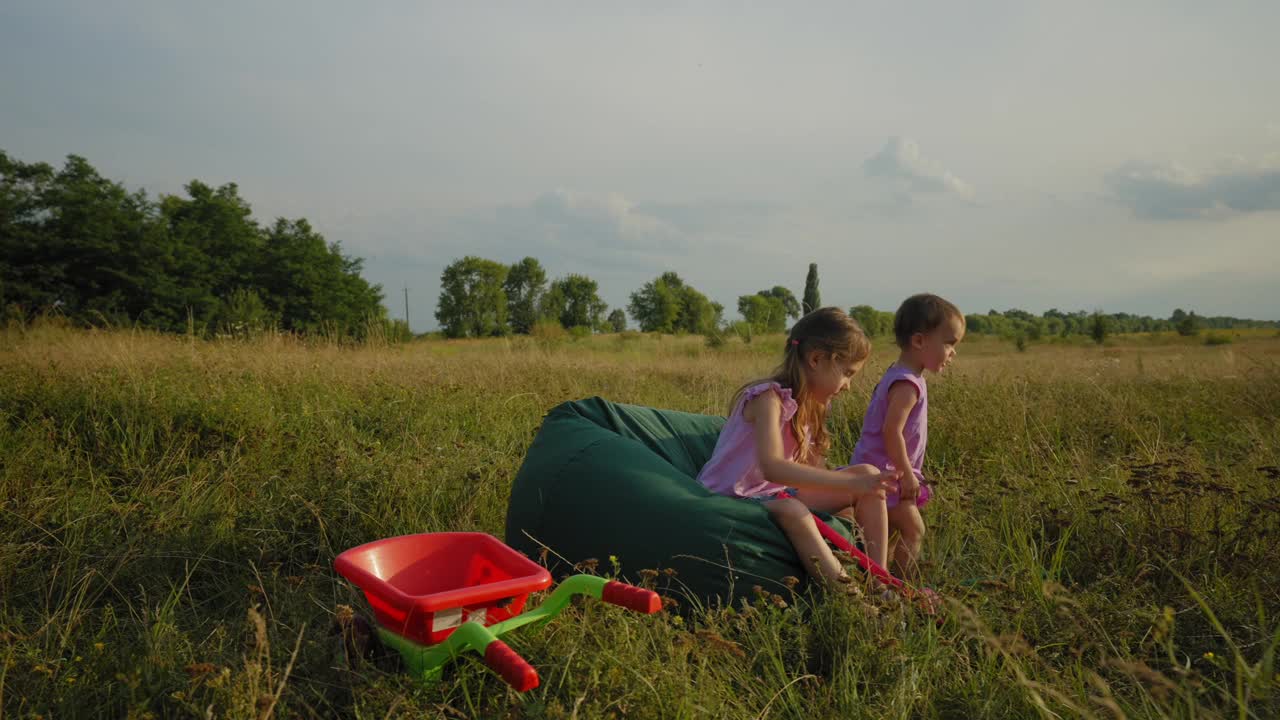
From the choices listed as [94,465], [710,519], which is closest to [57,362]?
[94,465]

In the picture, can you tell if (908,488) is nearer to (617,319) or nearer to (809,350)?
(809,350)

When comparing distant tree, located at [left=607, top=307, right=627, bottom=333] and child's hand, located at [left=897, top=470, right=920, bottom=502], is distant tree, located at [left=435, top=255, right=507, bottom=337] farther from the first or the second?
child's hand, located at [left=897, top=470, right=920, bottom=502]

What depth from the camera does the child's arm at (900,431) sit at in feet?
10.1

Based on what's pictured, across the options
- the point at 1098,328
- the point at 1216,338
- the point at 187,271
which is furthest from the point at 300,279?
the point at 1216,338

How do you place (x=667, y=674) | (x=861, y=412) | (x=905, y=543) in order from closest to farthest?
(x=667, y=674)
(x=905, y=543)
(x=861, y=412)

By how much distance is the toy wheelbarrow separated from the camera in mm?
1722

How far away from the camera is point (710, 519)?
8.01 feet

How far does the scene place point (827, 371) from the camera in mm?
3031

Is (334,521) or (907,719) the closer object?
(907,719)

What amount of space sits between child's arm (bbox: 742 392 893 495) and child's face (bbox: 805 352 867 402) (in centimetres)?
23

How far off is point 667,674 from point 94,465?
158 inches

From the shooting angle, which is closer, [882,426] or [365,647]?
[365,647]

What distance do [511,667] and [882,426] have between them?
2213 mm

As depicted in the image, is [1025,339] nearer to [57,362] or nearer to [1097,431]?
[1097,431]
